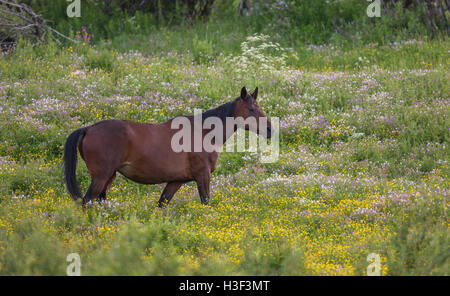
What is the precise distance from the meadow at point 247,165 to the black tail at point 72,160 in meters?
0.23

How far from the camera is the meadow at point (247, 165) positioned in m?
5.95

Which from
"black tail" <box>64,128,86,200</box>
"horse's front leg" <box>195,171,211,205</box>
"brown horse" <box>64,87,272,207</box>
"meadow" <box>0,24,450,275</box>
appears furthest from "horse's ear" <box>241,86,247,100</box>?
"black tail" <box>64,128,86,200</box>

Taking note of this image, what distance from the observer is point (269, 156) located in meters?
11.3

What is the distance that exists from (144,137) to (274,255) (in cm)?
302

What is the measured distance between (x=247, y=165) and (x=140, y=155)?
3572mm

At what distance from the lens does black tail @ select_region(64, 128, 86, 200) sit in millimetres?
7574

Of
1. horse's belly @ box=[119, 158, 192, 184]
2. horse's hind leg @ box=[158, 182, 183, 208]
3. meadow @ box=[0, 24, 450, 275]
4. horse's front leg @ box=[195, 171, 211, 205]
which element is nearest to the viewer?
meadow @ box=[0, 24, 450, 275]

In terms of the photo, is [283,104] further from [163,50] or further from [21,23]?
[21,23]

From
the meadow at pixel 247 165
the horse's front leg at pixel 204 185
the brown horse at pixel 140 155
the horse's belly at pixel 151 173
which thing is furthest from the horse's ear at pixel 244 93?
the meadow at pixel 247 165

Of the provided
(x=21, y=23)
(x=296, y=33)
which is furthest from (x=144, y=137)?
(x=296, y=33)

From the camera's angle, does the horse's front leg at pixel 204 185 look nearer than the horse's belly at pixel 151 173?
No

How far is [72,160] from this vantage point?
7.65 m

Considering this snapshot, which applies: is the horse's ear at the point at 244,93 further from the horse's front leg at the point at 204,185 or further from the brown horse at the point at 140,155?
the horse's front leg at the point at 204,185

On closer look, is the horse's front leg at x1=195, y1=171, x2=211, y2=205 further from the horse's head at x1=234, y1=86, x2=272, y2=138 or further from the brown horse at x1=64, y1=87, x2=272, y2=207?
the horse's head at x1=234, y1=86, x2=272, y2=138
